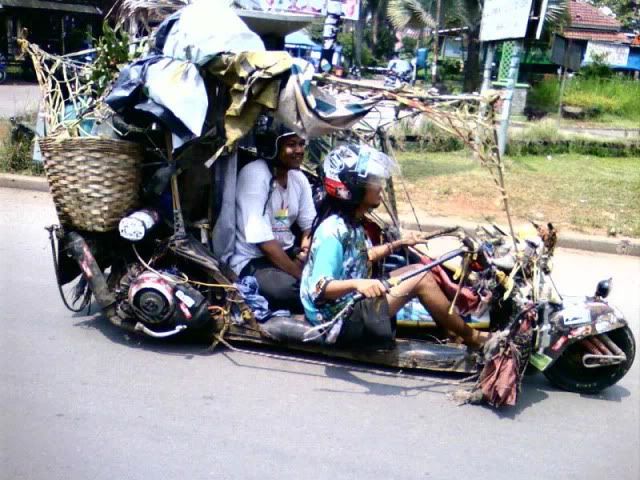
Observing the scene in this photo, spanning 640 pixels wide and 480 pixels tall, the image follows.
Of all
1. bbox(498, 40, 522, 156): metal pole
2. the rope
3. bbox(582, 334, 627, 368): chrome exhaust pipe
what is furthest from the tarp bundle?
bbox(498, 40, 522, 156): metal pole

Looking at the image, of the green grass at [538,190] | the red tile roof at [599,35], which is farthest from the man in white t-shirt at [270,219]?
the red tile roof at [599,35]

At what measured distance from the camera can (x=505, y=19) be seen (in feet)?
33.5

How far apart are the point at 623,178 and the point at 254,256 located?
7.57m

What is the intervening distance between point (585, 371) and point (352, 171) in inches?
66.3

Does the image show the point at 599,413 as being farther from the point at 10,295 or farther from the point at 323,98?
the point at 10,295

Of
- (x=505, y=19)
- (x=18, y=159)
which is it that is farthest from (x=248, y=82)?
(x=505, y=19)

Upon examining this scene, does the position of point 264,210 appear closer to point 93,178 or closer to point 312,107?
point 312,107

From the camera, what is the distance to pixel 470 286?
3.91m

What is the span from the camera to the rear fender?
3.72 meters

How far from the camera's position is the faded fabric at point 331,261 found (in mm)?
3705

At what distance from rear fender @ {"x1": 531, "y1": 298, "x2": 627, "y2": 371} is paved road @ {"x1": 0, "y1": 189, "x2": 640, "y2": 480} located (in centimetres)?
28

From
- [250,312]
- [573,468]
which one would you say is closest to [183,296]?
[250,312]

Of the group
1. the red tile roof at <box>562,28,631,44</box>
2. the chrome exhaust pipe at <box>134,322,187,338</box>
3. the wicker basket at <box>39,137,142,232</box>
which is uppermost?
the red tile roof at <box>562,28,631,44</box>

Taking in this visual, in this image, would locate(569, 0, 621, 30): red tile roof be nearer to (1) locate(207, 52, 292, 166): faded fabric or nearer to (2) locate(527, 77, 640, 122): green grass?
(2) locate(527, 77, 640, 122): green grass
